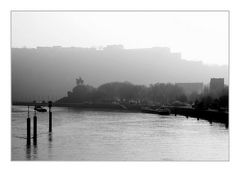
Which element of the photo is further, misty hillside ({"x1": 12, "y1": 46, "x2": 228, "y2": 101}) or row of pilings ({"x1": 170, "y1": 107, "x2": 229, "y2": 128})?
row of pilings ({"x1": 170, "y1": 107, "x2": 229, "y2": 128})

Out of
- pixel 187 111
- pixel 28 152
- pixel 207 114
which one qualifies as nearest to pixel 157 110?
pixel 187 111

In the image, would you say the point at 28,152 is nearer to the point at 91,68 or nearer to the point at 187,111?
the point at 91,68

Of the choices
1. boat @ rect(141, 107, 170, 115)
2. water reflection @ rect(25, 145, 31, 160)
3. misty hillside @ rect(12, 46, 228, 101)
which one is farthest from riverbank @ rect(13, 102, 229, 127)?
water reflection @ rect(25, 145, 31, 160)

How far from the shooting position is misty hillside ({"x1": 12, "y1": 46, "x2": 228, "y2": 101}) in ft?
43.7

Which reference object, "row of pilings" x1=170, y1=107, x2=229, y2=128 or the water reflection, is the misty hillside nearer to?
the water reflection

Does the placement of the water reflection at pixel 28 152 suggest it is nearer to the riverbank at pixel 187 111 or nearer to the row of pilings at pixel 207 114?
the row of pilings at pixel 207 114

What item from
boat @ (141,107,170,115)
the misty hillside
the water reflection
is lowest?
boat @ (141,107,170,115)

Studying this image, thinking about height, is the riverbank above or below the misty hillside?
below

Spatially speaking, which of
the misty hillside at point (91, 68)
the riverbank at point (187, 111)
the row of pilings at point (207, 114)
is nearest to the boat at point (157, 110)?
the riverbank at point (187, 111)

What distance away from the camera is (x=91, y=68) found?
1445 cm
